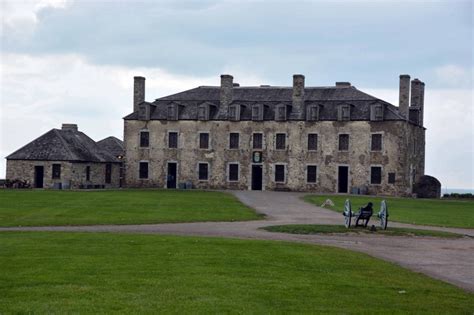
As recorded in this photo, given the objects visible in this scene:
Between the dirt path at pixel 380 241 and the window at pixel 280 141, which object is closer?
the dirt path at pixel 380 241

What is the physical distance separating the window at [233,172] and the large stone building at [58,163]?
1117cm

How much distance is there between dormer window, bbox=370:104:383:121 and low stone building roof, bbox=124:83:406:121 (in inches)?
12.9

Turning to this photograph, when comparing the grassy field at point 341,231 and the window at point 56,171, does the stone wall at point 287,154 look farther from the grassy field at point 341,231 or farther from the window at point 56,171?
the grassy field at point 341,231

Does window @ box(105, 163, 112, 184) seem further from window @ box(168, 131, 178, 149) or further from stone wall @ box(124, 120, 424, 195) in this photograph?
window @ box(168, 131, 178, 149)

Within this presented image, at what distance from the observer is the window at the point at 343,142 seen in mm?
61000

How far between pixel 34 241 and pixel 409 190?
151ft

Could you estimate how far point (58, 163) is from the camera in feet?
197

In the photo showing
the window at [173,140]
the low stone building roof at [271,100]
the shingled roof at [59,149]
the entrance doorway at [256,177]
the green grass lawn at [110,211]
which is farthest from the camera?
the window at [173,140]

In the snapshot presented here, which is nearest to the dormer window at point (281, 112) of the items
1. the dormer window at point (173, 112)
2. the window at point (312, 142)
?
the window at point (312, 142)

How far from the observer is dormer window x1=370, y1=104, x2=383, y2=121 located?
59656 millimetres

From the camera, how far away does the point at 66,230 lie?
935 inches

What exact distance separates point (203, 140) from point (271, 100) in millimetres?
6904

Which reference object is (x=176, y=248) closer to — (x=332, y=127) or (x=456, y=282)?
(x=456, y=282)

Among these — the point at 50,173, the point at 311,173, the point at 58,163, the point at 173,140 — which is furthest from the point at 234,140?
the point at 50,173
